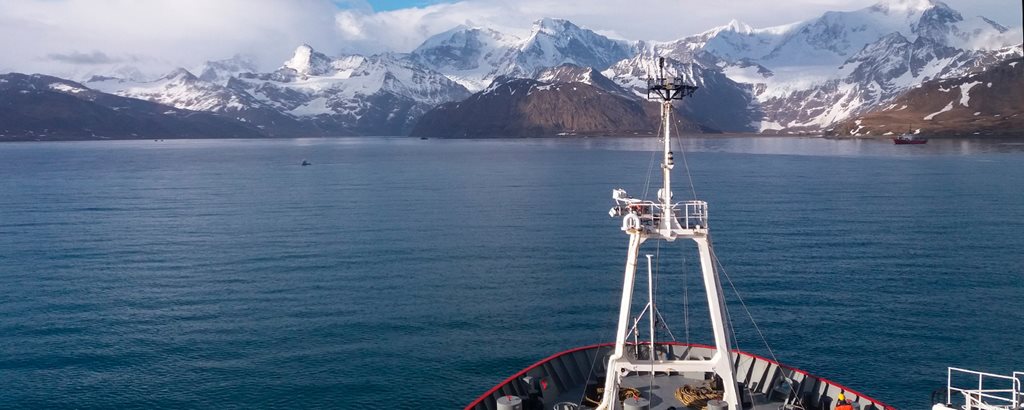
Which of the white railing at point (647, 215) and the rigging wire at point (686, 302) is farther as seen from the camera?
the rigging wire at point (686, 302)

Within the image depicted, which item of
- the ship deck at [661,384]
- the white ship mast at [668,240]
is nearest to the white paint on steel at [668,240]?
the white ship mast at [668,240]

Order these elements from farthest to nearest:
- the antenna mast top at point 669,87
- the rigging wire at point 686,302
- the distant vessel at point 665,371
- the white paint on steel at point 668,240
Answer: the rigging wire at point 686,302 → the antenna mast top at point 669,87 → the distant vessel at point 665,371 → the white paint on steel at point 668,240

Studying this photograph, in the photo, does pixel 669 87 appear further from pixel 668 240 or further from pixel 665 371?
pixel 665 371

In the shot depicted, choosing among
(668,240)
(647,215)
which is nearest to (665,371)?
(668,240)

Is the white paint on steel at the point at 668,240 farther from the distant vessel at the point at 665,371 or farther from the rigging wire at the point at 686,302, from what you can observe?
the rigging wire at the point at 686,302

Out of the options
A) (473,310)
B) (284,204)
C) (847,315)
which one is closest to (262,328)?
(473,310)

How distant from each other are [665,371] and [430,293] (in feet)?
113

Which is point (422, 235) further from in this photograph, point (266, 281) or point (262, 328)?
point (262, 328)

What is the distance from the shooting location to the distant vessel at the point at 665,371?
94.7ft

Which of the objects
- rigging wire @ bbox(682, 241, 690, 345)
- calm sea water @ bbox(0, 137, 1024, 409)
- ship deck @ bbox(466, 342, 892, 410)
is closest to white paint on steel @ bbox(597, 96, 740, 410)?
ship deck @ bbox(466, 342, 892, 410)

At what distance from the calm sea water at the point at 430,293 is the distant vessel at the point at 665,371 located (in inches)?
328

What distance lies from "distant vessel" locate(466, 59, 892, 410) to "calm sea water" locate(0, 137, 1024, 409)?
27.3ft

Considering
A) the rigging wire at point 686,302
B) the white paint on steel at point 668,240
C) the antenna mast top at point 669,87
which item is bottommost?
the rigging wire at point 686,302

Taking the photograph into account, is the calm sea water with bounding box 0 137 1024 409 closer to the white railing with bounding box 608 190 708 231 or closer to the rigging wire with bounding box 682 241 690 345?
the rigging wire with bounding box 682 241 690 345
